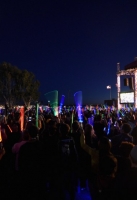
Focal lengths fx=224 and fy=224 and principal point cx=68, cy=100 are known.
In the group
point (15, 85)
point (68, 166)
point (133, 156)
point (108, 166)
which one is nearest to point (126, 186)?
point (133, 156)

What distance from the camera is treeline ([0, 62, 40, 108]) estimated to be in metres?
39.8

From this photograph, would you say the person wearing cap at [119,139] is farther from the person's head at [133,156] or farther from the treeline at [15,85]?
the treeline at [15,85]

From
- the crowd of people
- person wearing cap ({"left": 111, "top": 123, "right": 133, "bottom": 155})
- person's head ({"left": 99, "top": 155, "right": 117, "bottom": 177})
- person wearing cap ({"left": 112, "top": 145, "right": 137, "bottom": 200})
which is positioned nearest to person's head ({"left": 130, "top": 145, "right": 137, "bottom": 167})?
the crowd of people

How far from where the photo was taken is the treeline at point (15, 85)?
39.8 metres

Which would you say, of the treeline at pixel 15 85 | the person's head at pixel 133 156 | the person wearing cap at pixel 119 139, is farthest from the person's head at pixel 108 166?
the treeline at pixel 15 85

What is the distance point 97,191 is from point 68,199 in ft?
4.96

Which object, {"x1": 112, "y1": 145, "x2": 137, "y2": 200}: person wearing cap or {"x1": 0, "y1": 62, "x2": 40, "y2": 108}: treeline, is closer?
{"x1": 112, "y1": 145, "x2": 137, "y2": 200}: person wearing cap

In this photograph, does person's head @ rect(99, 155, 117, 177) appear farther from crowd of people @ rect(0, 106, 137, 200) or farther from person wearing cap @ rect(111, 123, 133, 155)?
person wearing cap @ rect(111, 123, 133, 155)

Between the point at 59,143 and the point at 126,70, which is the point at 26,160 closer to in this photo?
the point at 59,143

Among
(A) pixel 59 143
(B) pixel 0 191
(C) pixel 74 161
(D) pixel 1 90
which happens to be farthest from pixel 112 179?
(D) pixel 1 90

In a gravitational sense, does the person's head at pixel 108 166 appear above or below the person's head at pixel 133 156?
below

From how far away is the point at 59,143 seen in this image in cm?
448

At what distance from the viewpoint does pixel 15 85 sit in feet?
134

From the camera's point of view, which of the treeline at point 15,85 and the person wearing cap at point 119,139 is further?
the treeline at point 15,85
